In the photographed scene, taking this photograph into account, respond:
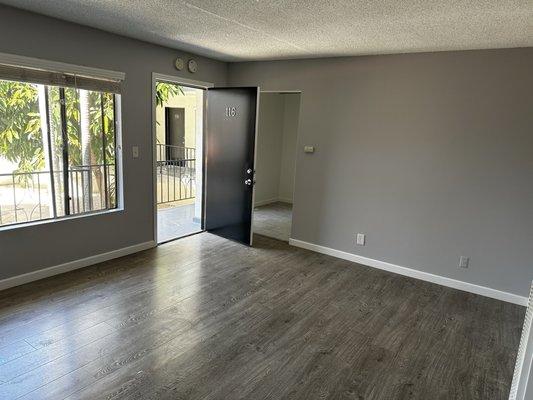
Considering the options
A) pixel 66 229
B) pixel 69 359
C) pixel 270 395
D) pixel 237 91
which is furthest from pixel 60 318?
pixel 237 91

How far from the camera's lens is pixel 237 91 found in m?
4.53

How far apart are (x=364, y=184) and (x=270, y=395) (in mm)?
2729

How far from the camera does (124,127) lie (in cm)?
389

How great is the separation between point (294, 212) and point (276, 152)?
9.53ft

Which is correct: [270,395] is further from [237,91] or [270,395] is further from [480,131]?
[237,91]

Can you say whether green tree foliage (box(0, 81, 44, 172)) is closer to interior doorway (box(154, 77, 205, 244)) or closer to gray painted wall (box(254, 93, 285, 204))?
interior doorway (box(154, 77, 205, 244))

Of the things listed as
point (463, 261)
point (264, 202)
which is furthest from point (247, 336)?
point (264, 202)

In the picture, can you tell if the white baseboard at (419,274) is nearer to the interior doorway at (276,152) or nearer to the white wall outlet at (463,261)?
the white wall outlet at (463,261)

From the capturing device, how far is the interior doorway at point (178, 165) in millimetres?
5105

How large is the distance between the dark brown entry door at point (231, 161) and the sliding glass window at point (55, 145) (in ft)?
4.59

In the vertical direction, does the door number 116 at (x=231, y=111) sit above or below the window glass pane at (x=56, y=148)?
above

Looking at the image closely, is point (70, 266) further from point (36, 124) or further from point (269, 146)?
point (269, 146)

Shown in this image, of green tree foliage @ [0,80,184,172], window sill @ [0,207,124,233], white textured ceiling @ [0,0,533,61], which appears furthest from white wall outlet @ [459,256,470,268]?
green tree foliage @ [0,80,184,172]

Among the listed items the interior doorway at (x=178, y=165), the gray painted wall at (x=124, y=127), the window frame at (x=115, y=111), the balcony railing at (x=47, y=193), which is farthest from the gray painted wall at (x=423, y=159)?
the balcony railing at (x=47, y=193)
